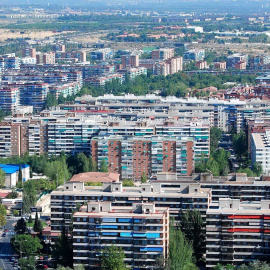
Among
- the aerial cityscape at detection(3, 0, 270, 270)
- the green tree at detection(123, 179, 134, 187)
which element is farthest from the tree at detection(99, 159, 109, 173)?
the green tree at detection(123, 179, 134, 187)

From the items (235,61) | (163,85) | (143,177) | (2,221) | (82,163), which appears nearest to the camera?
(2,221)

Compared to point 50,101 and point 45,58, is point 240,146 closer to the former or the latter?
point 50,101

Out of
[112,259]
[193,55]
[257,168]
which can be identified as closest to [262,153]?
[257,168]

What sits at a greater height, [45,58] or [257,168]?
[257,168]

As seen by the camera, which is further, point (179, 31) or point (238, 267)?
point (179, 31)

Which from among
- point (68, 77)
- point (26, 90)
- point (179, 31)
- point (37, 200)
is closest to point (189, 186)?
point (37, 200)

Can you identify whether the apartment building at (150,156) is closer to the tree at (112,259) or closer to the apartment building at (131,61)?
the tree at (112,259)

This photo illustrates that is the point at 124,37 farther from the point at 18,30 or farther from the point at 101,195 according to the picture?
the point at 101,195
